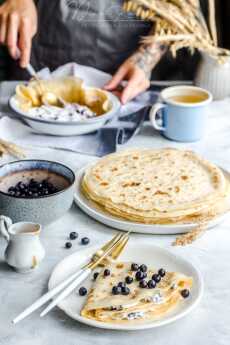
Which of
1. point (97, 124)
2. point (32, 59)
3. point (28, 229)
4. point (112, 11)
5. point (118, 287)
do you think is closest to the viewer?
point (118, 287)

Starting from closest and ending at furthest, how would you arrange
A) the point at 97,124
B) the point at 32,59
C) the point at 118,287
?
the point at 118,287
the point at 97,124
the point at 32,59

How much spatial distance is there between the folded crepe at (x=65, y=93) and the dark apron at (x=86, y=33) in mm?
450

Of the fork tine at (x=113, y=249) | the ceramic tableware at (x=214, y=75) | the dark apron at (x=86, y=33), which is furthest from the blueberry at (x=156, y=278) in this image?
the dark apron at (x=86, y=33)

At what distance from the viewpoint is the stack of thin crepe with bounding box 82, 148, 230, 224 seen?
1.49 m

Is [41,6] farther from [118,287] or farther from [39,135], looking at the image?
[118,287]

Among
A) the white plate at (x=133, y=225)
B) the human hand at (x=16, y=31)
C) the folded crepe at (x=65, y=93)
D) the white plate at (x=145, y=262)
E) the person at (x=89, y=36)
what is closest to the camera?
the white plate at (x=145, y=262)

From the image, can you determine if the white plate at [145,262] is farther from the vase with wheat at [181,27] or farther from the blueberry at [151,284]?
the vase with wheat at [181,27]

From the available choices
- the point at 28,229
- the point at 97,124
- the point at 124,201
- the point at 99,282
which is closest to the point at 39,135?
the point at 97,124

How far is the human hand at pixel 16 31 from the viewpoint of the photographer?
2.19m

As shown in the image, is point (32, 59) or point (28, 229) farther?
point (32, 59)

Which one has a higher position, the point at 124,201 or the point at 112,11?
the point at 112,11

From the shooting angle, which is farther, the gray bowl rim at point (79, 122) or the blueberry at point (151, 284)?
the gray bowl rim at point (79, 122)

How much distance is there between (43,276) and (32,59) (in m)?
1.53

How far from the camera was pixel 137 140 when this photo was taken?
1984 mm
